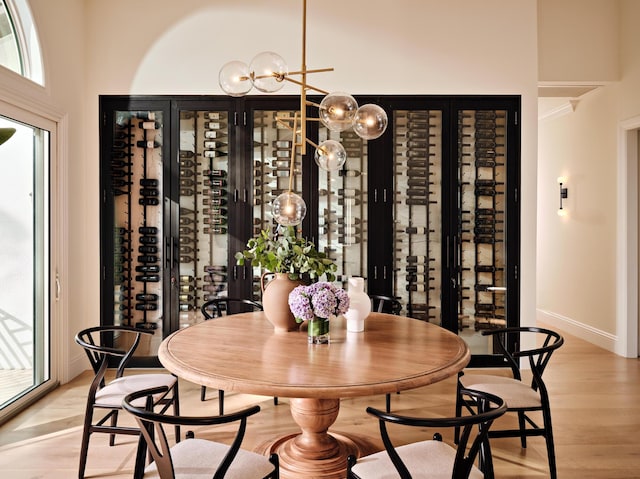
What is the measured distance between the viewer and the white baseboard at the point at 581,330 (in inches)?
205

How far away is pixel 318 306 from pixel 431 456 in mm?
766

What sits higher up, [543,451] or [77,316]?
[77,316]

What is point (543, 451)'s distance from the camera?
284 cm

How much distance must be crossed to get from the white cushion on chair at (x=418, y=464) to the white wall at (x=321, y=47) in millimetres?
2913

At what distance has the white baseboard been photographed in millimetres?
5203

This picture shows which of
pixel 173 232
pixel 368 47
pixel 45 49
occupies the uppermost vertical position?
A: pixel 368 47

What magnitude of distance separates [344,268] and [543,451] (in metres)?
2.19

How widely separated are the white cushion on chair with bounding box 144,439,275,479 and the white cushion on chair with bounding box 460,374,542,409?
4.18 feet

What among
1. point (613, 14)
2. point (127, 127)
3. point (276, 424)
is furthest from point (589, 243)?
point (127, 127)

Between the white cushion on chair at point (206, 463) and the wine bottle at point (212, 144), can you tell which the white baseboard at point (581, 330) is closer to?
the wine bottle at point (212, 144)

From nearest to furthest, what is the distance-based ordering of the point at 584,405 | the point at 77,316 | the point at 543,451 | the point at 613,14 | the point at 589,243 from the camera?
the point at 543,451 → the point at 584,405 → the point at 77,316 → the point at 613,14 → the point at 589,243

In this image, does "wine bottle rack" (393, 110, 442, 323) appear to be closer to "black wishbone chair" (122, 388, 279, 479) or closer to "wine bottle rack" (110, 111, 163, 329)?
"wine bottle rack" (110, 111, 163, 329)

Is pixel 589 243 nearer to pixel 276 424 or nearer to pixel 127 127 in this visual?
pixel 276 424

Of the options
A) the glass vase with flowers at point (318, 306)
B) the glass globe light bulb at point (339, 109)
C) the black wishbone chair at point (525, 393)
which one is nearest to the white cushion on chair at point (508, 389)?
the black wishbone chair at point (525, 393)
